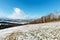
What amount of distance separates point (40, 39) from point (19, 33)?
0.96 m

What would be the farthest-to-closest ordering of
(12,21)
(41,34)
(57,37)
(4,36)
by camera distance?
(12,21) → (4,36) → (41,34) → (57,37)

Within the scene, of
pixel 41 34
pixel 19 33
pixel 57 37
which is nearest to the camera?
pixel 57 37

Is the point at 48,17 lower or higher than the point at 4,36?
higher

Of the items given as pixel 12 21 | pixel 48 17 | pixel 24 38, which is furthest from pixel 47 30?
pixel 12 21

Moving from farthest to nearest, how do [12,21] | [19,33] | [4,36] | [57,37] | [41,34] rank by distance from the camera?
[12,21] → [4,36] → [19,33] → [41,34] → [57,37]

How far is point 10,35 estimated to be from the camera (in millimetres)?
4938

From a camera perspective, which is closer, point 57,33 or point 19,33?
point 57,33

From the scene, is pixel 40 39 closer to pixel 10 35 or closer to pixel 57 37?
pixel 57 37

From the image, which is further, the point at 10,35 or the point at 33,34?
the point at 10,35

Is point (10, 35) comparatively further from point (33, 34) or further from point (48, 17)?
point (48, 17)

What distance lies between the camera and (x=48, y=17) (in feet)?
26.2

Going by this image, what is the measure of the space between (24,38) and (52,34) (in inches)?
38.2

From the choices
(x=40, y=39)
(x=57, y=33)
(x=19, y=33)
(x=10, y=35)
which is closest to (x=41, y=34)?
(x=40, y=39)

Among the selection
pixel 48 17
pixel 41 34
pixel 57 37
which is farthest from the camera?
pixel 48 17
